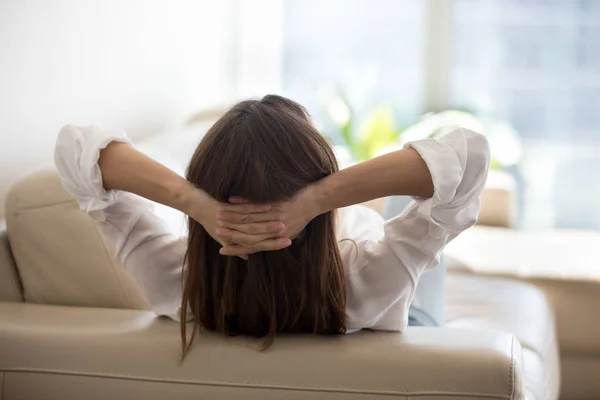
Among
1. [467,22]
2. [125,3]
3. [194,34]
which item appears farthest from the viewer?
[467,22]

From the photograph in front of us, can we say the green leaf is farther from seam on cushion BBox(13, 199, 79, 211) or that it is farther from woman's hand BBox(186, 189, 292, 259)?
woman's hand BBox(186, 189, 292, 259)

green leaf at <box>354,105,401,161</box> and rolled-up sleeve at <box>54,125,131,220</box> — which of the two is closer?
rolled-up sleeve at <box>54,125,131,220</box>

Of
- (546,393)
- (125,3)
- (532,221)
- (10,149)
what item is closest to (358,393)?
(546,393)

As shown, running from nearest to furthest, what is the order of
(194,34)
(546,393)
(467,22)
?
(546,393) → (194,34) → (467,22)

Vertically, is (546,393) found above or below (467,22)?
below

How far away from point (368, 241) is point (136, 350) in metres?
0.41

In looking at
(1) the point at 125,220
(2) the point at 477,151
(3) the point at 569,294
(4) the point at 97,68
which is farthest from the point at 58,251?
(3) the point at 569,294

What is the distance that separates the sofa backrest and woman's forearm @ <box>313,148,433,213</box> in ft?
1.72

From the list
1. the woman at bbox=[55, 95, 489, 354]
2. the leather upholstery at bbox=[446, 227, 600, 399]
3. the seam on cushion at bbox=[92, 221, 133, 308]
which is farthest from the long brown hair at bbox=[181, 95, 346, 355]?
the leather upholstery at bbox=[446, 227, 600, 399]

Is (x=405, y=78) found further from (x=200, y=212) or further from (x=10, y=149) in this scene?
(x=200, y=212)

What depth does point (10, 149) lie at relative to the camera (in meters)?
1.85

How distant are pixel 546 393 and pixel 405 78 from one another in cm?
243

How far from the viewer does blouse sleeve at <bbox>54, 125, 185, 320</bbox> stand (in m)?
1.32

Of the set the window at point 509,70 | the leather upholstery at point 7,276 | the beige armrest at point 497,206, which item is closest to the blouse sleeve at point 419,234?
the leather upholstery at point 7,276
